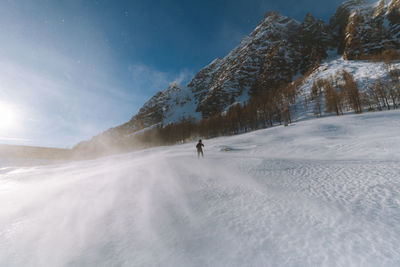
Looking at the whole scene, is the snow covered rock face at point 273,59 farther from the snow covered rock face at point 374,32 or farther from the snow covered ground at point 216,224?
the snow covered ground at point 216,224

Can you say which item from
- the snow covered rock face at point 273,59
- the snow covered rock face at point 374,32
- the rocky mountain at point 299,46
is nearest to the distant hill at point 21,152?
the rocky mountain at point 299,46

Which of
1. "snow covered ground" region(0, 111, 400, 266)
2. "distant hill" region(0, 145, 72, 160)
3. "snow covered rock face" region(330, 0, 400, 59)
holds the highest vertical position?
"snow covered rock face" region(330, 0, 400, 59)

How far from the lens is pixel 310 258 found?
2865mm

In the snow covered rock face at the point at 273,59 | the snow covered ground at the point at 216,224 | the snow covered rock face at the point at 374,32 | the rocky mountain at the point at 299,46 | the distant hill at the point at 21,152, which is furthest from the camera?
the snow covered rock face at the point at 273,59

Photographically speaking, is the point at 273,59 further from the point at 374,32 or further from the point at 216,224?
the point at 216,224

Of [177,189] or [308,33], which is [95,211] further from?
[308,33]

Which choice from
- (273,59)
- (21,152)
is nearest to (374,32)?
(273,59)

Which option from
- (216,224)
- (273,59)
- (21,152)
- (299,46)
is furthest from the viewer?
(299,46)

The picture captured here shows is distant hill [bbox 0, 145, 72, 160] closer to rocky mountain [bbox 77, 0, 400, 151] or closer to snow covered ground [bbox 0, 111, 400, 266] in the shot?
snow covered ground [bbox 0, 111, 400, 266]

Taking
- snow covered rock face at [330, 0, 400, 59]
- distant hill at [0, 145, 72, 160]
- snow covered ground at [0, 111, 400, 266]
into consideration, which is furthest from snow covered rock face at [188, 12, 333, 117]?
snow covered ground at [0, 111, 400, 266]

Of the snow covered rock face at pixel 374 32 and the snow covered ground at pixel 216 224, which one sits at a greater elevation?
the snow covered rock face at pixel 374 32

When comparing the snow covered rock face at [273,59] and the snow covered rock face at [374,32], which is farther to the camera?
the snow covered rock face at [273,59]

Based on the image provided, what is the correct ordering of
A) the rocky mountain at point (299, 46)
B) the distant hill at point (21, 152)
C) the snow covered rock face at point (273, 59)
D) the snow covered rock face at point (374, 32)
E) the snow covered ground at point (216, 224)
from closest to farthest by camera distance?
the snow covered ground at point (216, 224) → the distant hill at point (21, 152) → the snow covered rock face at point (374, 32) → the rocky mountain at point (299, 46) → the snow covered rock face at point (273, 59)

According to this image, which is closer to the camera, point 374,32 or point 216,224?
point 216,224
